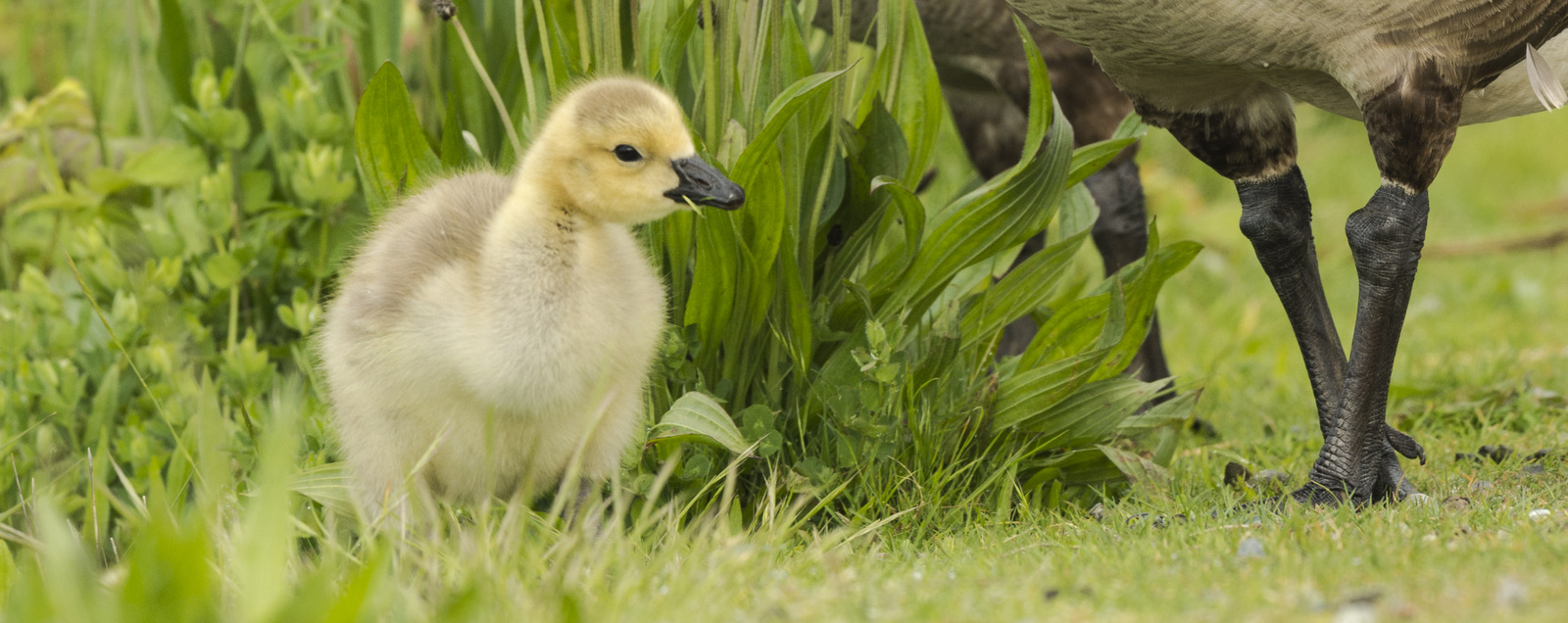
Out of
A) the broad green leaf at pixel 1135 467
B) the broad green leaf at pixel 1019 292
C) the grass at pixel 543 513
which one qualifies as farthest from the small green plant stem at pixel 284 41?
the broad green leaf at pixel 1135 467

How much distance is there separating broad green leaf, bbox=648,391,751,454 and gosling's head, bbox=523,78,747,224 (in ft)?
1.48

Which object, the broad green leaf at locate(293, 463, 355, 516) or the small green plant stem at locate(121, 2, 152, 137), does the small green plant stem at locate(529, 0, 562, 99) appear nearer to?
the broad green leaf at locate(293, 463, 355, 516)

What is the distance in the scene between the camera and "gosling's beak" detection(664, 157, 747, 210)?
2.43 metres

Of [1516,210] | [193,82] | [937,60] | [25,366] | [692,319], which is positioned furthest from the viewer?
[1516,210]

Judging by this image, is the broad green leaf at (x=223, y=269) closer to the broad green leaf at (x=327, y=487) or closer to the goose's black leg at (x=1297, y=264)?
the broad green leaf at (x=327, y=487)

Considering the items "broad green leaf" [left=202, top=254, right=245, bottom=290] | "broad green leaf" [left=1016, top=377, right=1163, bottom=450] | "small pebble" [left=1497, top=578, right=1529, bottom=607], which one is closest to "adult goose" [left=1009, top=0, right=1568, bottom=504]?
"broad green leaf" [left=1016, top=377, right=1163, bottom=450]

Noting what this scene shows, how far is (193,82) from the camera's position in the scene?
4.05 metres

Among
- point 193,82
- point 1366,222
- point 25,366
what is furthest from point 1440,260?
point 25,366

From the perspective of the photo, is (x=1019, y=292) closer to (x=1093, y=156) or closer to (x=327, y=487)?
(x=1093, y=156)

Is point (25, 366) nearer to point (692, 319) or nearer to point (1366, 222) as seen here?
point (692, 319)

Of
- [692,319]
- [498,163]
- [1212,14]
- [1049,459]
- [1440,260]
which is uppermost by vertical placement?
[1212,14]

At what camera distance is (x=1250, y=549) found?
2.28 metres

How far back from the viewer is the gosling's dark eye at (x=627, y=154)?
250 centimetres

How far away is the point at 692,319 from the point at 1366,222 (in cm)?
147
